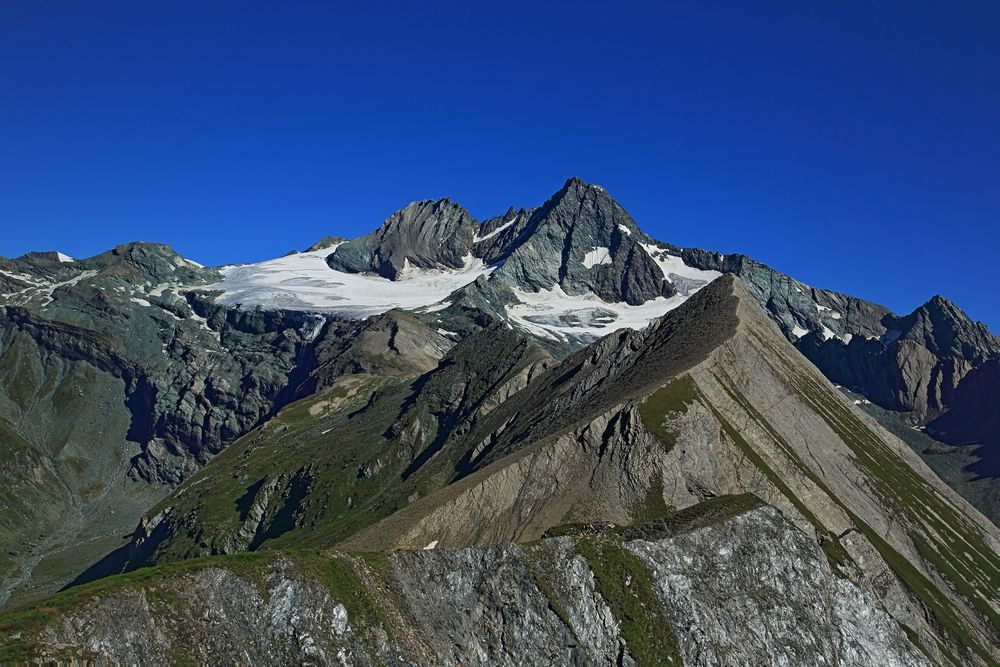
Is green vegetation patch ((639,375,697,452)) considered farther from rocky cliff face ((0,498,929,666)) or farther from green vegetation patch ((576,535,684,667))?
green vegetation patch ((576,535,684,667))

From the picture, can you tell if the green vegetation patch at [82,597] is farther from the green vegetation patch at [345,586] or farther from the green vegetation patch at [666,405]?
the green vegetation patch at [666,405]

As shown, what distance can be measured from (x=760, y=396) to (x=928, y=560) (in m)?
31.6

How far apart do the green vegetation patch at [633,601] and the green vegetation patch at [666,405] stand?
145ft

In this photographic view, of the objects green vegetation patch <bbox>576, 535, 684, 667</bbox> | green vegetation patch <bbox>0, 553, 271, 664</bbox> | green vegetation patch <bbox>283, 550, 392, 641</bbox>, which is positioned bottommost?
green vegetation patch <bbox>576, 535, 684, 667</bbox>

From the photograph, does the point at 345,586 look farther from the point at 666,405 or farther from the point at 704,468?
the point at 666,405

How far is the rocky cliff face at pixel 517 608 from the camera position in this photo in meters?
41.0

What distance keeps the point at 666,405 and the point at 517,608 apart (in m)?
59.7

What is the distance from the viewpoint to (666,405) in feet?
354

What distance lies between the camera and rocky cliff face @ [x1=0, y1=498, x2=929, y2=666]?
135 ft

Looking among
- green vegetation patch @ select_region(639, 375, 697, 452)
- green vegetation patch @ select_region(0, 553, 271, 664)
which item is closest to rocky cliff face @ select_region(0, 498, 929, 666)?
green vegetation patch @ select_region(0, 553, 271, 664)

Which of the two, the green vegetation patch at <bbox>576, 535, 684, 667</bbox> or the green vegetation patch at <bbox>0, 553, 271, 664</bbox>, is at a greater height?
the green vegetation patch at <bbox>0, 553, 271, 664</bbox>

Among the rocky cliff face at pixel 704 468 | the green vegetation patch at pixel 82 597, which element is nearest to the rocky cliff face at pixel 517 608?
the green vegetation patch at pixel 82 597

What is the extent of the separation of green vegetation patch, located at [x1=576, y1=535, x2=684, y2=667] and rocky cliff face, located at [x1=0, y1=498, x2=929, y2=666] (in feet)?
0.31

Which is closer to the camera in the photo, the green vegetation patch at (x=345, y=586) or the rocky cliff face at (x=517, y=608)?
the rocky cliff face at (x=517, y=608)
